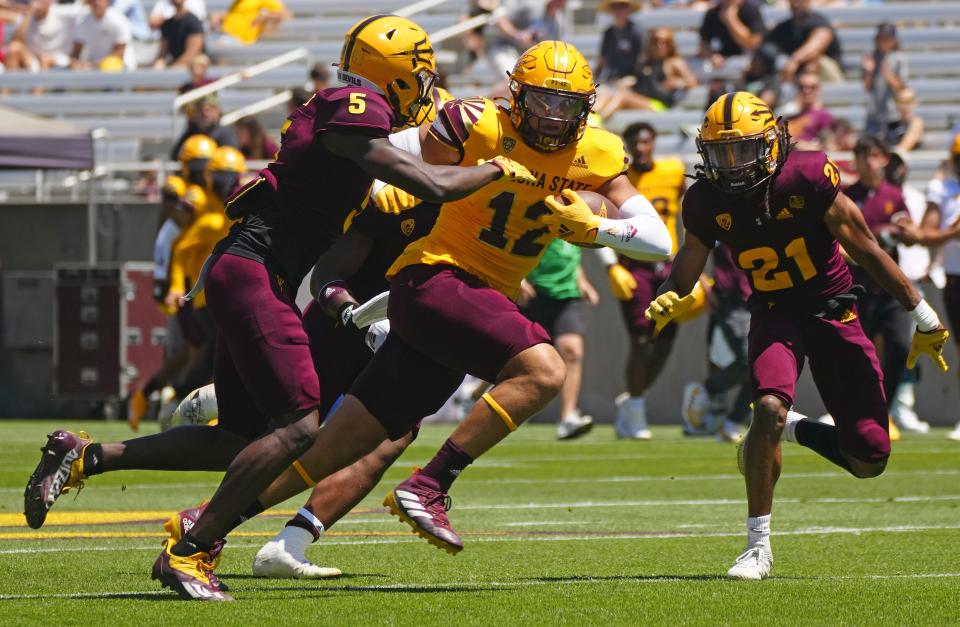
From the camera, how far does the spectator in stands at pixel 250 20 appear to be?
2194cm

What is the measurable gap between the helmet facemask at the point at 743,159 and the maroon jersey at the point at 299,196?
1.39m

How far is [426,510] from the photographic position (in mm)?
5836

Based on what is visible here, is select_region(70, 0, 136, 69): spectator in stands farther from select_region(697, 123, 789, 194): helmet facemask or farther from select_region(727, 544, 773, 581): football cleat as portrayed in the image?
select_region(727, 544, 773, 581): football cleat

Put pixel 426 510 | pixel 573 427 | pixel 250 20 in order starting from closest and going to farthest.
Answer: pixel 426 510 < pixel 573 427 < pixel 250 20

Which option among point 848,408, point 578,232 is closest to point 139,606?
point 578,232

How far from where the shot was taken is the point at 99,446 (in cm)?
621

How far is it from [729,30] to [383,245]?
12.3 metres

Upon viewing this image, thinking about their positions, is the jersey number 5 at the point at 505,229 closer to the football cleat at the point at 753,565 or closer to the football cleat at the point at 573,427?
the football cleat at the point at 753,565

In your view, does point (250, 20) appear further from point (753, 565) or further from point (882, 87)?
point (753, 565)

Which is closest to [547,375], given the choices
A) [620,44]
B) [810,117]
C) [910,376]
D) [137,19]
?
[910,376]

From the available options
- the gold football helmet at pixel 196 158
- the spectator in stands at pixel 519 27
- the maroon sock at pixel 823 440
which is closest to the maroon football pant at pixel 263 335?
the maroon sock at pixel 823 440

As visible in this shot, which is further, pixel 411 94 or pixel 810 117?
pixel 810 117

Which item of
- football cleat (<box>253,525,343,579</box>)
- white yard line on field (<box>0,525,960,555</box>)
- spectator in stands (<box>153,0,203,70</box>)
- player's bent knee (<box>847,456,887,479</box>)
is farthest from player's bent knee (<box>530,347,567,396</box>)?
spectator in stands (<box>153,0,203,70</box>)

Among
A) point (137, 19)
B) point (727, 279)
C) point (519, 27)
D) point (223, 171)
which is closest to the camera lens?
point (727, 279)
